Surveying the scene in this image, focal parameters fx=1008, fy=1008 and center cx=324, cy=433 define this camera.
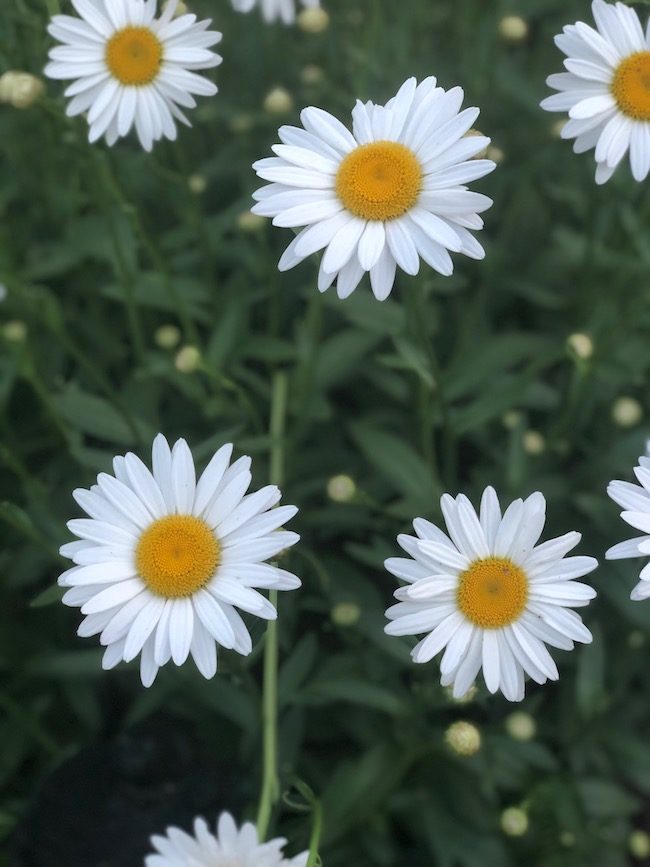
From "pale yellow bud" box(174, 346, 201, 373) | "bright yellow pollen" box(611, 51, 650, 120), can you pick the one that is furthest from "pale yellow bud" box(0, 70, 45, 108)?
"bright yellow pollen" box(611, 51, 650, 120)

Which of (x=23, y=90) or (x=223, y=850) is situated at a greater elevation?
(x=23, y=90)

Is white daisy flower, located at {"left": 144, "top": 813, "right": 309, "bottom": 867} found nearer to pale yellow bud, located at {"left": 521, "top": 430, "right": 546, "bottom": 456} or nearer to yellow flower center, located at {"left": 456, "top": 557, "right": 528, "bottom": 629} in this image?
yellow flower center, located at {"left": 456, "top": 557, "right": 528, "bottom": 629}

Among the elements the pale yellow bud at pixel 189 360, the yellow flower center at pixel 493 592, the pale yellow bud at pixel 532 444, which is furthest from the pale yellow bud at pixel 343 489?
the pale yellow bud at pixel 532 444

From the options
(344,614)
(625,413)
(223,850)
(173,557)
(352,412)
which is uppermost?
(352,412)

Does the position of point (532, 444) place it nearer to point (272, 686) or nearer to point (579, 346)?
point (579, 346)

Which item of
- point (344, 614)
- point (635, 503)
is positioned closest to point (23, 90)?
point (344, 614)

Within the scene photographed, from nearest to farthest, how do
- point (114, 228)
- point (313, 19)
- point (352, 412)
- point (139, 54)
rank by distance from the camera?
1. point (139, 54)
2. point (114, 228)
3. point (313, 19)
4. point (352, 412)

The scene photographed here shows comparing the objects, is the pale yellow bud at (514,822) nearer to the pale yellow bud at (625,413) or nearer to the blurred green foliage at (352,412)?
the blurred green foliage at (352,412)

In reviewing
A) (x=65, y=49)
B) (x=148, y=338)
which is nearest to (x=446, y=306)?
(x=148, y=338)
